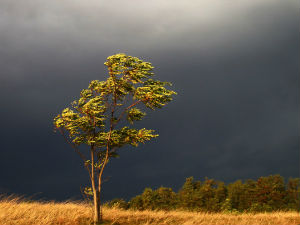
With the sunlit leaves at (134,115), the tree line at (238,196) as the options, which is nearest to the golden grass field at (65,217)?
the sunlit leaves at (134,115)

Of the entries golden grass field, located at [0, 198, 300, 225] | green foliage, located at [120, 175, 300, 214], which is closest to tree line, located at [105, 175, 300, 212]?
green foliage, located at [120, 175, 300, 214]

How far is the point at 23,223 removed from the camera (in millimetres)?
15469

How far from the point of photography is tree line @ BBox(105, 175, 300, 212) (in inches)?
1409

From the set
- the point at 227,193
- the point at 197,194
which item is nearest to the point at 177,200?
the point at 197,194

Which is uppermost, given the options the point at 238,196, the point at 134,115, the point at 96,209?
the point at 134,115

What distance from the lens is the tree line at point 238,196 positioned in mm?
35781

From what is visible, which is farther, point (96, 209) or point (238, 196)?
point (238, 196)

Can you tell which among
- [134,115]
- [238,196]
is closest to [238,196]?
[238,196]

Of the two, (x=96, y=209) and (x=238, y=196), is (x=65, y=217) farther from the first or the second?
(x=238, y=196)

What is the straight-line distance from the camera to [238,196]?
38000 millimetres

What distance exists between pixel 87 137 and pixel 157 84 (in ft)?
16.9

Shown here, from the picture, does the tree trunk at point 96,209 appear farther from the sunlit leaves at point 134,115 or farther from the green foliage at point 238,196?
the green foliage at point 238,196

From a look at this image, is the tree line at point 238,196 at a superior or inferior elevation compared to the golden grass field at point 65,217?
inferior

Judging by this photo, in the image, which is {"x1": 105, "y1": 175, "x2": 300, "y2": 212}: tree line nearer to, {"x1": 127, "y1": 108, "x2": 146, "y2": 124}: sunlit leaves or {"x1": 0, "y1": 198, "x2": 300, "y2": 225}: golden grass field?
{"x1": 0, "y1": 198, "x2": 300, "y2": 225}: golden grass field
